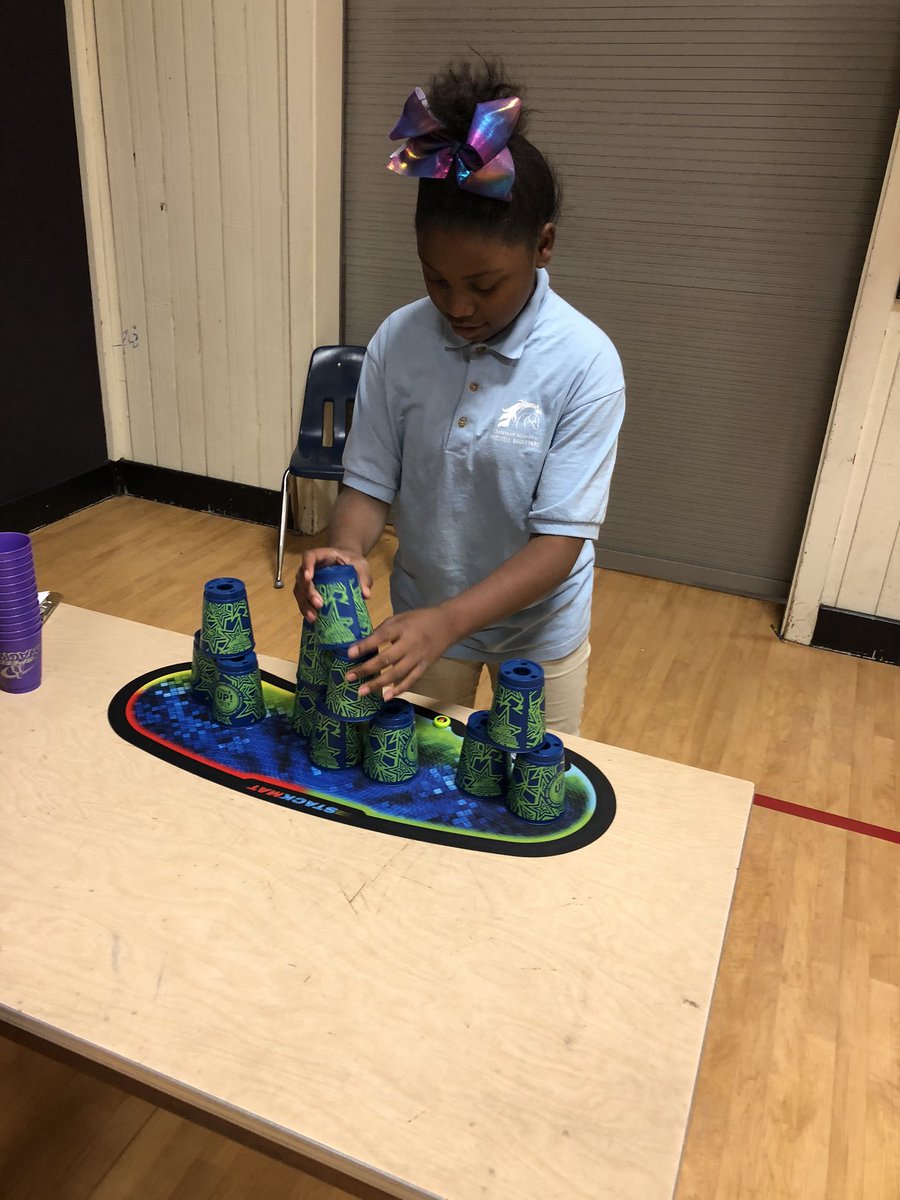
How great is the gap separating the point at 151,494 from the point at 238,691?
9.78 ft

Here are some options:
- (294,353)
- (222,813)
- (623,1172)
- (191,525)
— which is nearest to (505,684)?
(222,813)

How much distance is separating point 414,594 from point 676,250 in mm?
2115

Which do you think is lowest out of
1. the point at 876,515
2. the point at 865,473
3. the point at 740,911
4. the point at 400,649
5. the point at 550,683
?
the point at 740,911

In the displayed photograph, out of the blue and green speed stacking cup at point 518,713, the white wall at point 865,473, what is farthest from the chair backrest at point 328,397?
the blue and green speed stacking cup at point 518,713

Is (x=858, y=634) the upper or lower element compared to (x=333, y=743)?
lower

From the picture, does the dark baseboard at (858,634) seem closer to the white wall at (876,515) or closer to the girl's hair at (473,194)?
the white wall at (876,515)

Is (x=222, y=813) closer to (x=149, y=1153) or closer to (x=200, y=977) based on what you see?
(x=200, y=977)

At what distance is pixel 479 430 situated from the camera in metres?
1.23

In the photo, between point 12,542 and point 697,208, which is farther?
point 697,208

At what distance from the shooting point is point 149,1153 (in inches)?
54.7

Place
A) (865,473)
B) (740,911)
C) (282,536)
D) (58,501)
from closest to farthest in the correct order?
(740,911)
(865,473)
(282,536)
(58,501)

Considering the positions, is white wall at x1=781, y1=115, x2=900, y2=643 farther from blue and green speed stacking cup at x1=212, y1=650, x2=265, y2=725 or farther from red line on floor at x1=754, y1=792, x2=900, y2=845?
blue and green speed stacking cup at x1=212, y1=650, x2=265, y2=725

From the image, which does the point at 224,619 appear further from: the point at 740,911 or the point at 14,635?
the point at 740,911

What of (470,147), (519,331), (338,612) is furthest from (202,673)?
(470,147)
